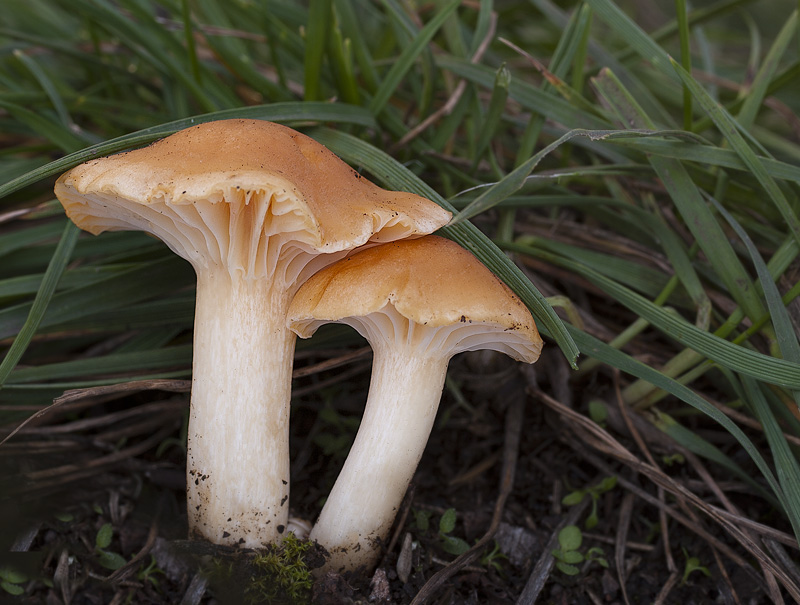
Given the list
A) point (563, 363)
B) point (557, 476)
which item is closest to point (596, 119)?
point (563, 363)

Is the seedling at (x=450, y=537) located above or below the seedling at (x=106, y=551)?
above

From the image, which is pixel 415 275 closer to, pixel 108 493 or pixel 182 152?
pixel 182 152

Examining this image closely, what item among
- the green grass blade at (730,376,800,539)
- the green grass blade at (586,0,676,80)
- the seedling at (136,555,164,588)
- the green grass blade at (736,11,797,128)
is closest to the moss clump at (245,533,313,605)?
the seedling at (136,555,164,588)

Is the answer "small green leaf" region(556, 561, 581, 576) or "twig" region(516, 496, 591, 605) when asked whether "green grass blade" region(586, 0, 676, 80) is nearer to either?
"twig" region(516, 496, 591, 605)

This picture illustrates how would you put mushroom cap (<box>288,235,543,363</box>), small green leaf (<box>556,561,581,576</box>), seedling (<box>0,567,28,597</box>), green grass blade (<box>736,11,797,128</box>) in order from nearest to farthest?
mushroom cap (<box>288,235,543,363</box>)
seedling (<box>0,567,28,597</box>)
small green leaf (<box>556,561,581,576</box>)
green grass blade (<box>736,11,797,128</box>)

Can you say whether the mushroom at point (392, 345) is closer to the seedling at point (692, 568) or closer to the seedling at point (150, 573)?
the seedling at point (150, 573)

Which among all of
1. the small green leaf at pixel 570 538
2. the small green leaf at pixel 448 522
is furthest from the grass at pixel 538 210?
the small green leaf at pixel 448 522
